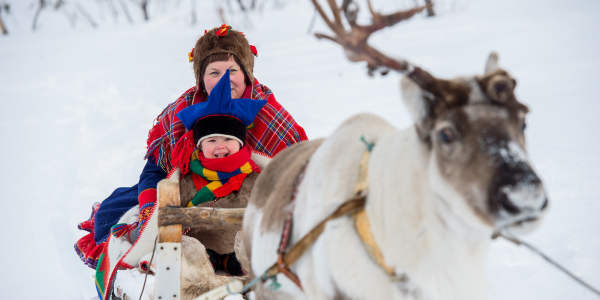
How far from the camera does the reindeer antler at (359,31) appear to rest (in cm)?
120

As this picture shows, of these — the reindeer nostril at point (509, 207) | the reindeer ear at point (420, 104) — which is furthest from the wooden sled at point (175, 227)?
the reindeer nostril at point (509, 207)

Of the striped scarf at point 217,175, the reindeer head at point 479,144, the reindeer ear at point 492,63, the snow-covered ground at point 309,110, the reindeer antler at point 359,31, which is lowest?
the snow-covered ground at point 309,110

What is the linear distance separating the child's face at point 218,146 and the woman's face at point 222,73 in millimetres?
581

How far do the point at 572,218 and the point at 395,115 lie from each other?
2.74m

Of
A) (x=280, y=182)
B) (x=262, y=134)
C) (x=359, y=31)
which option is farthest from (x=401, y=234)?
(x=262, y=134)

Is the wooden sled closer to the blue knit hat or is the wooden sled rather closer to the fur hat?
the blue knit hat

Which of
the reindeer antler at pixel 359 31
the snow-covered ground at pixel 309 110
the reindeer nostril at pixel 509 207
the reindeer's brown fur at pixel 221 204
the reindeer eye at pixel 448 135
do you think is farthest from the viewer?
the snow-covered ground at pixel 309 110

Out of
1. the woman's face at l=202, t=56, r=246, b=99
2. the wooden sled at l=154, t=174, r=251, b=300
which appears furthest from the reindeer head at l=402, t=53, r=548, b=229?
the woman's face at l=202, t=56, r=246, b=99

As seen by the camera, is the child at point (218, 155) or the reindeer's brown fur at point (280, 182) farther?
the child at point (218, 155)

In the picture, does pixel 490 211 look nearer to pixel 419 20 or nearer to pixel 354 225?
pixel 354 225

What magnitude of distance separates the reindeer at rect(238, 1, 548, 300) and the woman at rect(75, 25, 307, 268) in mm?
1398

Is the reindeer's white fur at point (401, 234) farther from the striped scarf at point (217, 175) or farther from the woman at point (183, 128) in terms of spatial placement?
the woman at point (183, 128)

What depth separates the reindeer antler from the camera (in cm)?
120

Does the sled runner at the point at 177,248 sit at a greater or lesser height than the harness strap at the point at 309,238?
lesser
